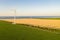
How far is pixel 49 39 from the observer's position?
12.6 metres

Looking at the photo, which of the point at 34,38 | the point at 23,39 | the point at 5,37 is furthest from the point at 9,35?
the point at 34,38

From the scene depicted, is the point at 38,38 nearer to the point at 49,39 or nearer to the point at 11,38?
the point at 49,39

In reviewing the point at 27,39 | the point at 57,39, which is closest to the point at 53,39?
the point at 57,39

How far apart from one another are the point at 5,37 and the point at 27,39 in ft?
6.21

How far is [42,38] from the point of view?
12672mm

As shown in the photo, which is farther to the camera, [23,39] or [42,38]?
[42,38]

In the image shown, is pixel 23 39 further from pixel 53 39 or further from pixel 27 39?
pixel 53 39

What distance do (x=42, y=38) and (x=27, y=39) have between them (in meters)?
1.55

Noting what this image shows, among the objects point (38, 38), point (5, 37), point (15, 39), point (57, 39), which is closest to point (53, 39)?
point (57, 39)

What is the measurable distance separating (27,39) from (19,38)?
692 mm

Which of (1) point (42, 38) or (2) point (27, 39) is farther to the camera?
(1) point (42, 38)

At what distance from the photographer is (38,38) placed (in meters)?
12.6

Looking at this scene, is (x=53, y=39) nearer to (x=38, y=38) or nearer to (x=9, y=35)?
(x=38, y=38)

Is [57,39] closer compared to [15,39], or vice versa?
[15,39]
